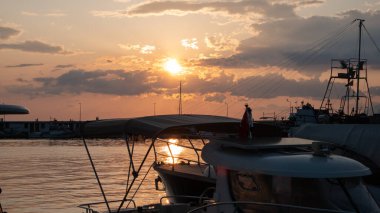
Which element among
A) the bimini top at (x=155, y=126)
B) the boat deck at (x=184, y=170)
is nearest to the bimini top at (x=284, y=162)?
the bimini top at (x=155, y=126)

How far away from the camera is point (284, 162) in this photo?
8664 millimetres

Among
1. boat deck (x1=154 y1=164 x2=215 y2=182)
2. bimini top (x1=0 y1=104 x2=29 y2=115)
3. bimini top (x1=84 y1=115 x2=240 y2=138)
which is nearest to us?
bimini top (x1=84 y1=115 x2=240 y2=138)

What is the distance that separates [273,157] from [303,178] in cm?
70

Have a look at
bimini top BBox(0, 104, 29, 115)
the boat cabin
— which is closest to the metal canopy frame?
the boat cabin

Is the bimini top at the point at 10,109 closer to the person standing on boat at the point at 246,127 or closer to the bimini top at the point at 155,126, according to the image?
the bimini top at the point at 155,126

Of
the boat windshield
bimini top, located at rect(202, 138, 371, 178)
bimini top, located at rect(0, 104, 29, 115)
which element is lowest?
the boat windshield

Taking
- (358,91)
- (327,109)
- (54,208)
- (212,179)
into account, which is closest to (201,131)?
(212,179)

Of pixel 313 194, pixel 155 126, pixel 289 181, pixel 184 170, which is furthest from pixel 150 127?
pixel 184 170

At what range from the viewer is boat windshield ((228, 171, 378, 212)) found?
8.44 meters

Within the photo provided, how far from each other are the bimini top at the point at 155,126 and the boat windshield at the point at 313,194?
111 inches

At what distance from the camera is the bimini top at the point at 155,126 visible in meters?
11.3

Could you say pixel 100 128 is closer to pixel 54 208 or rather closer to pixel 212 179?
pixel 212 179

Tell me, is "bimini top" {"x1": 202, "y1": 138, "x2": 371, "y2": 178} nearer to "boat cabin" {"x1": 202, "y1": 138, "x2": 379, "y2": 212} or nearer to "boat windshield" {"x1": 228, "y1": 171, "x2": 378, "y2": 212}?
"boat cabin" {"x1": 202, "y1": 138, "x2": 379, "y2": 212}

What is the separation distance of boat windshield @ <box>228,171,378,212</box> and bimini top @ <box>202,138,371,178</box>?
0.45ft
